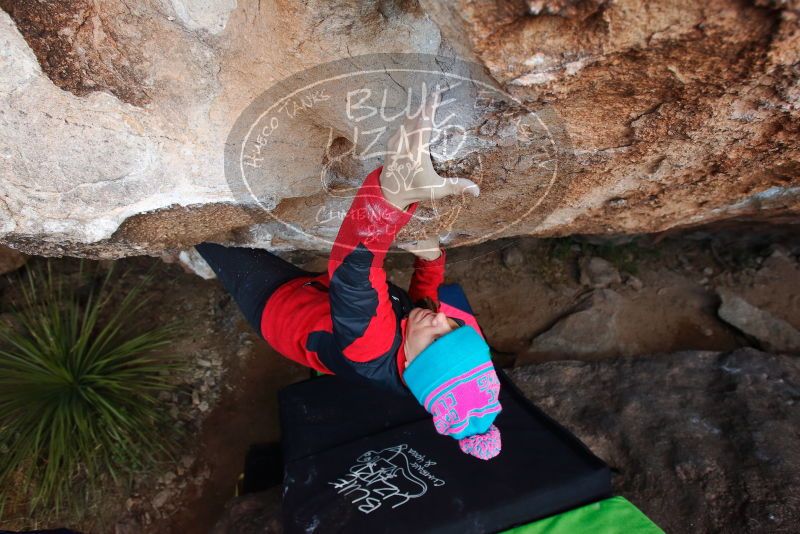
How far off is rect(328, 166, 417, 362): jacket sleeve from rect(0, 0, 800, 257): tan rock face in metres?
0.31

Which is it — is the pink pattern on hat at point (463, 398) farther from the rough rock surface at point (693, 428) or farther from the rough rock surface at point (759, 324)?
the rough rock surface at point (759, 324)

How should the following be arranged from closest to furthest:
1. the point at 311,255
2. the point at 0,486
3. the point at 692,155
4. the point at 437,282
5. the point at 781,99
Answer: the point at 781,99 < the point at 692,155 < the point at 437,282 < the point at 0,486 < the point at 311,255

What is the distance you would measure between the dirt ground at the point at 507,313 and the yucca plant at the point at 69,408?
184mm

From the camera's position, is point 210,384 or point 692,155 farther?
point 210,384

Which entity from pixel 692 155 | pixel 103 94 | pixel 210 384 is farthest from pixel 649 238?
pixel 103 94

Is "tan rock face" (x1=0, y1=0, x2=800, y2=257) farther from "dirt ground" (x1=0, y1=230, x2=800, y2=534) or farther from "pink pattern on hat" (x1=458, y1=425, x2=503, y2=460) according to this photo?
"dirt ground" (x1=0, y1=230, x2=800, y2=534)

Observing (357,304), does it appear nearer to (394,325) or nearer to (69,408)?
(394,325)

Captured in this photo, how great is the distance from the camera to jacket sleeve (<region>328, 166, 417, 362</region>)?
1.20 m

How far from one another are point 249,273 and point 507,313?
1607mm

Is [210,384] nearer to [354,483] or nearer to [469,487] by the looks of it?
[354,483]

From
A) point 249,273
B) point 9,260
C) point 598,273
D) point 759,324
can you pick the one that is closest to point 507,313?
point 598,273

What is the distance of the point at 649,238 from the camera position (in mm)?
3080

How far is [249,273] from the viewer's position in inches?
75.4

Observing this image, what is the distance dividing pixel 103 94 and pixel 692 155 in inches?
58.2
